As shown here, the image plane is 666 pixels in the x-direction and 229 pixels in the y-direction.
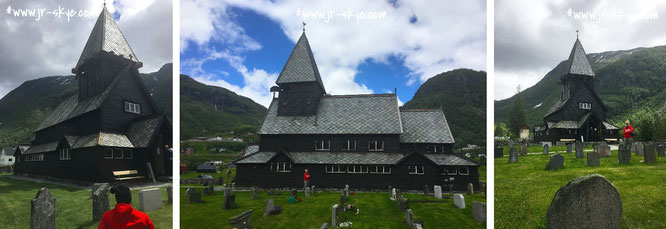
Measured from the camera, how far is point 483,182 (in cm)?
482

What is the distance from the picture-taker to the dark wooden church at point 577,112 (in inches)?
179

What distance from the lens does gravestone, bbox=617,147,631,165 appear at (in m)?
4.77

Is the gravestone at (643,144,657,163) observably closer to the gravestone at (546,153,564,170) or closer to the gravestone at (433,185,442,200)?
the gravestone at (546,153,564,170)

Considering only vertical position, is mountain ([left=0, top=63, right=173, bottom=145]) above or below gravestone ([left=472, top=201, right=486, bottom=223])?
above

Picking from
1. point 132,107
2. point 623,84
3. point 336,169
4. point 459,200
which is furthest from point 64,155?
point 623,84

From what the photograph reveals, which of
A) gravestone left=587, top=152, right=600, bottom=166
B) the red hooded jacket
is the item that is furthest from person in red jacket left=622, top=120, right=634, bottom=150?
the red hooded jacket

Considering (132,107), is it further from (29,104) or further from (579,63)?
(579,63)

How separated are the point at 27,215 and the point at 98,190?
2.66ft

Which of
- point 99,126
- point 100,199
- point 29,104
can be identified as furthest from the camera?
point 99,126

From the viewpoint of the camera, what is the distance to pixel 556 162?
4.85 m

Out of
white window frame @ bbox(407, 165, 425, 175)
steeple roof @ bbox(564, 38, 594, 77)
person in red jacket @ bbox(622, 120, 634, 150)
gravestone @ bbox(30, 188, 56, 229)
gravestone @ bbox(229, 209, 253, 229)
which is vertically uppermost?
steeple roof @ bbox(564, 38, 594, 77)

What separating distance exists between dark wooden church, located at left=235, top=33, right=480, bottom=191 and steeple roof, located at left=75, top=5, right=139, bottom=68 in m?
2.47

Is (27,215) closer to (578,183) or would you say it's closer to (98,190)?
(98,190)

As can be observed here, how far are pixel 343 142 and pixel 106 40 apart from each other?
14.6ft
